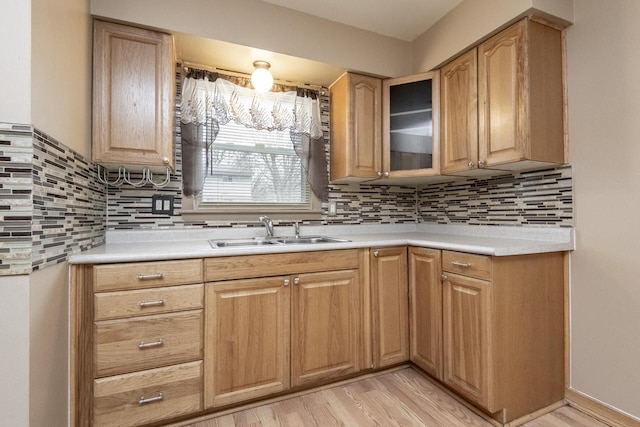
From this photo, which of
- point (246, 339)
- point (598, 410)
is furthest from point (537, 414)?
point (246, 339)

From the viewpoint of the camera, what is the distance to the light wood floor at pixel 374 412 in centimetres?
151

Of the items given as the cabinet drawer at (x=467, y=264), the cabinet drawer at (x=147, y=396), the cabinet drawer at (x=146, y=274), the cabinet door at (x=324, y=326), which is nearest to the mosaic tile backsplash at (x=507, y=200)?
the cabinet drawer at (x=467, y=264)

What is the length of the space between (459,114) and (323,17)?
113 centimetres

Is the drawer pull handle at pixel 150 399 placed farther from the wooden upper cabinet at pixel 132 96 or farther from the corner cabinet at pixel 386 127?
the corner cabinet at pixel 386 127

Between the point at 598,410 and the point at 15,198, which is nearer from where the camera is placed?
the point at 15,198

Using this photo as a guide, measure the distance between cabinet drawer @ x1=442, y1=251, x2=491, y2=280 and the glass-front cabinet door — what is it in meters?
0.70

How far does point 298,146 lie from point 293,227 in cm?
63

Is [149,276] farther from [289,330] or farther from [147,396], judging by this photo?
[289,330]

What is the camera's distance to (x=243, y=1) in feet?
5.99

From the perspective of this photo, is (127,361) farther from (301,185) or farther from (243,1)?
(243,1)

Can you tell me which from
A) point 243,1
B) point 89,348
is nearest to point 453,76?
point 243,1

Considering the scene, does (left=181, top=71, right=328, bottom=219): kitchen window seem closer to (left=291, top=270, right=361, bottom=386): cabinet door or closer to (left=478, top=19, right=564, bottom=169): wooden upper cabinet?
(left=291, top=270, right=361, bottom=386): cabinet door

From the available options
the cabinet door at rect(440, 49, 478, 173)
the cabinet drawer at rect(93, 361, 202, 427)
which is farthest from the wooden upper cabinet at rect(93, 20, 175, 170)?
the cabinet door at rect(440, 49, 478, 173)

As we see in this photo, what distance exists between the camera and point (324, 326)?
1.76 m
